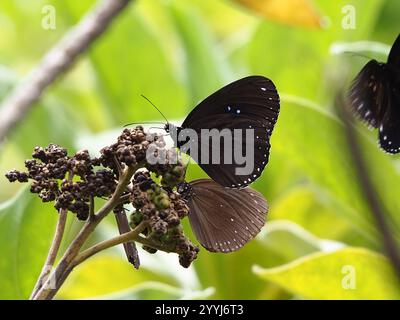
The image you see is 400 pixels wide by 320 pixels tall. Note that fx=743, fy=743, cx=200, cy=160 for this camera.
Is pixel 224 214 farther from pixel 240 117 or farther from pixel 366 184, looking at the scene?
pixel 366 184

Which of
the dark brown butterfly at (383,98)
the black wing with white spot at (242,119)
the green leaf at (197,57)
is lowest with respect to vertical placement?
the black wing with white spot at (242,119)

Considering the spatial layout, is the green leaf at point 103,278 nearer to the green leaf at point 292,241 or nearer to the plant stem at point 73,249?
the green leaf at point 292,241

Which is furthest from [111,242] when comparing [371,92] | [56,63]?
[56,63]

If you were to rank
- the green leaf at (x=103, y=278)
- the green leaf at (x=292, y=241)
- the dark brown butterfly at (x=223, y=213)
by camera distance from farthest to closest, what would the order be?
the green leaf at (x=103, y=278) → the green leaf at (x=292, y=241) → the dark brown butterfly at (x=223, y=213)

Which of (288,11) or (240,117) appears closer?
(240,117)

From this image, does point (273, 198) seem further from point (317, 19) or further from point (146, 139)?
point (146, 139)

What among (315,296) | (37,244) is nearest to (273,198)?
(315,296)

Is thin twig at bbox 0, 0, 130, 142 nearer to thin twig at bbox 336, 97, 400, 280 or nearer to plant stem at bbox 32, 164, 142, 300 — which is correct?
plant stem at bbox 32, 164, 142, 300

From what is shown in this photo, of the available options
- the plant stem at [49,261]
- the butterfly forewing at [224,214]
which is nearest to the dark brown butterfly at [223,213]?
the butterfly forewing at [224,214]

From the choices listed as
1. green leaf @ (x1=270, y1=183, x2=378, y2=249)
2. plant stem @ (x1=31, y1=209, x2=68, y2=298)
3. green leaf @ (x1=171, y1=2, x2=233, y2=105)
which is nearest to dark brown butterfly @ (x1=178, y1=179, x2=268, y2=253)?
plant stem @ (x1=31, y1=209, x2=68, y2=298)
